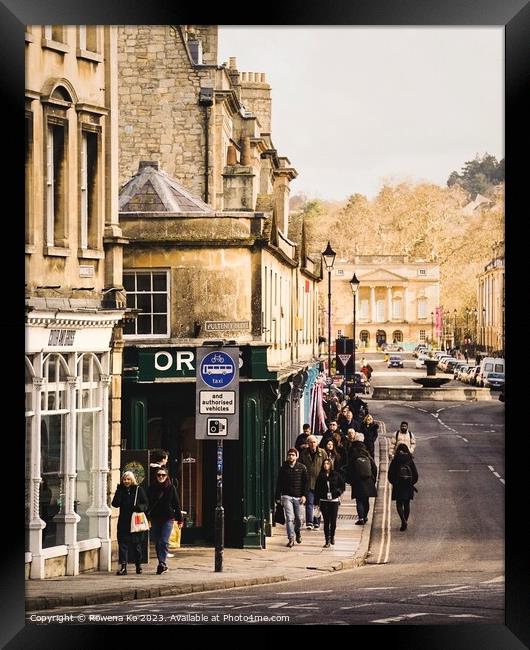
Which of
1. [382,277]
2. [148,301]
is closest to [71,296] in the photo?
[148,301]

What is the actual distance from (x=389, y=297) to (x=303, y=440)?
10.2 ft

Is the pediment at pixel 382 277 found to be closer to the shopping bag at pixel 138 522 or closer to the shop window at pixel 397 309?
the shop window at pixel 397 309

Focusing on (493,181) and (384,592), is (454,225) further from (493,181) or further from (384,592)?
(384,592)

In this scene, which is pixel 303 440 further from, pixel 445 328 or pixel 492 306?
pixel 492 306

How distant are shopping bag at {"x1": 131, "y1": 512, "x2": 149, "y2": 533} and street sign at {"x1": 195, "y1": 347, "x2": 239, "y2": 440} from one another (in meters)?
1.36

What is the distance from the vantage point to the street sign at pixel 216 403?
23156mm

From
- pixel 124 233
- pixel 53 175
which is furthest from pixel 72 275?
pixel 124 233

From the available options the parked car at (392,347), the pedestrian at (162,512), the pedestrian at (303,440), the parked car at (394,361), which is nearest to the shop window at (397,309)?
the parked car at (392,347)

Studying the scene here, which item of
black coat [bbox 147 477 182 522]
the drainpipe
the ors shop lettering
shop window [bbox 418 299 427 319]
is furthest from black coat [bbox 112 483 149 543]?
the drainpipe

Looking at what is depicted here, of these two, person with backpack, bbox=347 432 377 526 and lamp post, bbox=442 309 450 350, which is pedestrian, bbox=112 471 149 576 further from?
lamp post, bbox=442 309 450 350

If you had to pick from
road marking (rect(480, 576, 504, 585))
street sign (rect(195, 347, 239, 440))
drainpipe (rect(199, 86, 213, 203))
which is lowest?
road marking (rect(480, 576, 504, 585))

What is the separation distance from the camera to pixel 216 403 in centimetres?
2320

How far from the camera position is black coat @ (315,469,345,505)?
2461 cm
